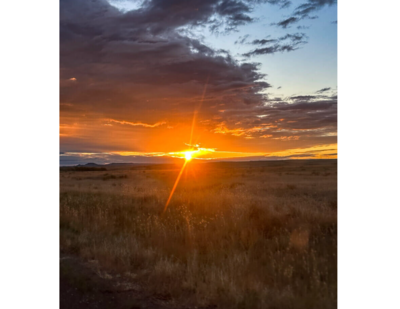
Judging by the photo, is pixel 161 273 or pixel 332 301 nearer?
pixel 332 301

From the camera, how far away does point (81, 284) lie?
197 inches
